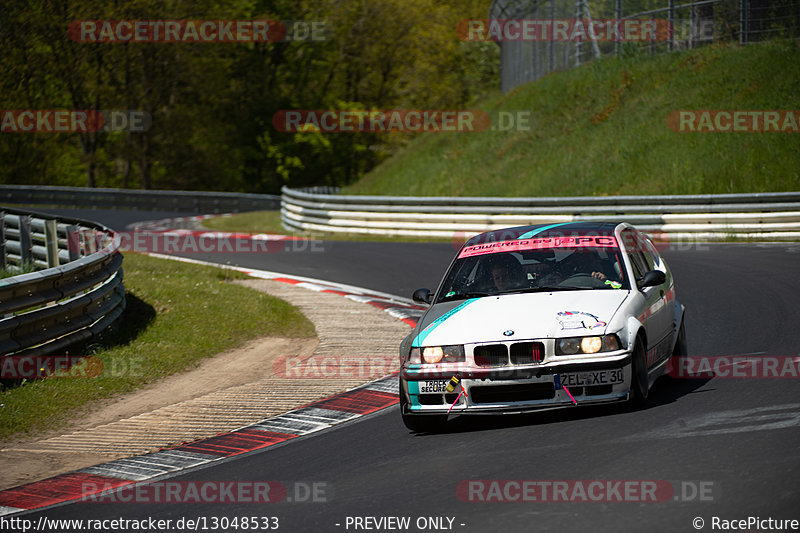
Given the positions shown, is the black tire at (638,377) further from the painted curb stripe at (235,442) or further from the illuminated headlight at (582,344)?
the painted curb stripe at (235,442)

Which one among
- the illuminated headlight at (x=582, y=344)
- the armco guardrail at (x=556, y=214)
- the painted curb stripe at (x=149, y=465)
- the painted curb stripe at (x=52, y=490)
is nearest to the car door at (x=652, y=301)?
the illuminated headlight at (x=582, y=344)

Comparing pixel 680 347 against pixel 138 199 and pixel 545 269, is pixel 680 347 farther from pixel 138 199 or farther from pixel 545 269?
pixel 138 199

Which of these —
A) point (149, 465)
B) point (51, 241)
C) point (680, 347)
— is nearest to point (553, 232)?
point (680, 347)

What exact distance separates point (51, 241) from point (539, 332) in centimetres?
1089

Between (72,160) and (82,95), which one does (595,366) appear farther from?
(72,160)

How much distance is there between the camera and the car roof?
27.9ft

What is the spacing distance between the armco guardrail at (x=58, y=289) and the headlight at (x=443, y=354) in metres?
4.39

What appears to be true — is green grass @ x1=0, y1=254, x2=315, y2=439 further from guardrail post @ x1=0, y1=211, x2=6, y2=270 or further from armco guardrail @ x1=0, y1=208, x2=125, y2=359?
guardrail post @ x1=0, y1=211, x2=6, y2=270

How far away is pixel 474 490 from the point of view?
222 inches

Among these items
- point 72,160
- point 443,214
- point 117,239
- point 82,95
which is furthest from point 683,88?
point 72,160

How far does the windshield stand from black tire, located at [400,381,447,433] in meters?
1.12

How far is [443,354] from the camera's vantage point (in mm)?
7148

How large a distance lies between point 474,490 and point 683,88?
23707mm

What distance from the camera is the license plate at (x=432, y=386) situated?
7.07 meters
